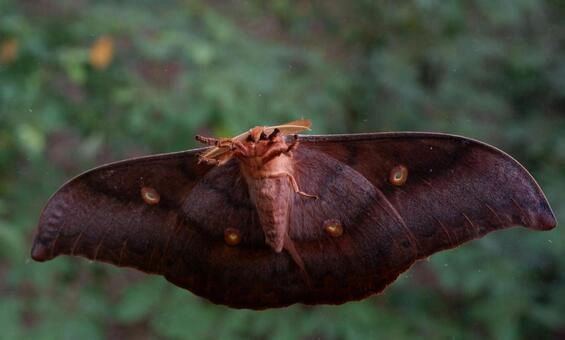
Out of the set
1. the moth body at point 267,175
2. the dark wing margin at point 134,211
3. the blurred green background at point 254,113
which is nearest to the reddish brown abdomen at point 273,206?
the moth body at point 267,175

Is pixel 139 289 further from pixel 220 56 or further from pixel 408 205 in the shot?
pixel 408 205

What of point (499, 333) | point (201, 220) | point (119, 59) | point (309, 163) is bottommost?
point (499, 333)

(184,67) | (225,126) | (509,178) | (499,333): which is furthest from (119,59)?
(509,178)

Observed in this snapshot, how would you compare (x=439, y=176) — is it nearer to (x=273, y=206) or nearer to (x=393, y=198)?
(x=393, y=198)

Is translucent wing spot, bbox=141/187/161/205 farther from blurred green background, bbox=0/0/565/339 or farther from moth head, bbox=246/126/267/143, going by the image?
blurred green background, bbox=0/0/565/339

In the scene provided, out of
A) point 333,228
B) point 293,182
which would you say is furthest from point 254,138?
point 333,228
